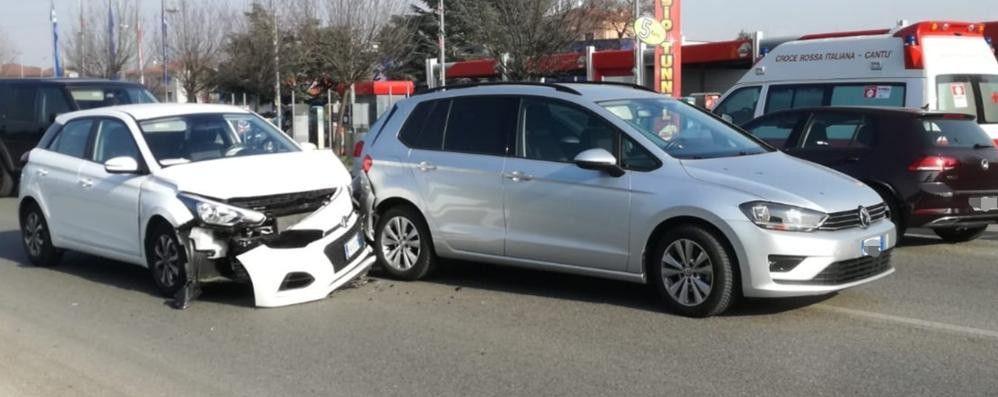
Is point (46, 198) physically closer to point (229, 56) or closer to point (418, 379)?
point (418, 379)

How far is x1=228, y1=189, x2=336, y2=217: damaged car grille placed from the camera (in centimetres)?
792

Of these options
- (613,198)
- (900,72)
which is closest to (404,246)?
(613,198)

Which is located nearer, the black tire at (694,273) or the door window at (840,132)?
the black tire at (694,273)

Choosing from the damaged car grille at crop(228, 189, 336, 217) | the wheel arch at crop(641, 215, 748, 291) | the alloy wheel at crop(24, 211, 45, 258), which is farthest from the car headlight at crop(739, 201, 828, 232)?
the alloy wheel at crop(24, 211, 45, 258)

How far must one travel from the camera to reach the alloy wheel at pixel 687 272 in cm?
698

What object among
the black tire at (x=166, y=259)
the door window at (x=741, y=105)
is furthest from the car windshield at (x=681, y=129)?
the door window at (x=741, y=105)

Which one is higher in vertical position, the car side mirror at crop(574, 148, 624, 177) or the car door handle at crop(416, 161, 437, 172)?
the car side mirror at crop(574, 148, 624, 177)

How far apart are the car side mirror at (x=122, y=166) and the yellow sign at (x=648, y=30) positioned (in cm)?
1128

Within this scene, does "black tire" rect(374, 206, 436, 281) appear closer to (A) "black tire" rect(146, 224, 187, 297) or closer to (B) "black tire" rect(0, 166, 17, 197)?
(A) "black tire" rect(146, 224, 187, 297)

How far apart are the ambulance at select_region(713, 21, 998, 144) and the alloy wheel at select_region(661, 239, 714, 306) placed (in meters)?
6.15

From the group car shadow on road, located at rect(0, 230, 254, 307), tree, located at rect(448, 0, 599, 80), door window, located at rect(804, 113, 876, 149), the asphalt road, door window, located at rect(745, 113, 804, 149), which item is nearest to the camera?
the asphalt road

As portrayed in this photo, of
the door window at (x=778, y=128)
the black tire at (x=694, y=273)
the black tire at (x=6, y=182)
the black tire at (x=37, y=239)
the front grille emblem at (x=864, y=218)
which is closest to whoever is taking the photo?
the black tire at (x=694, y=273)

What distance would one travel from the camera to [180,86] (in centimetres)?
4175

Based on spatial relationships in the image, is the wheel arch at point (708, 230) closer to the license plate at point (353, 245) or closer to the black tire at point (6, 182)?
the license plate at point (353, 245)
